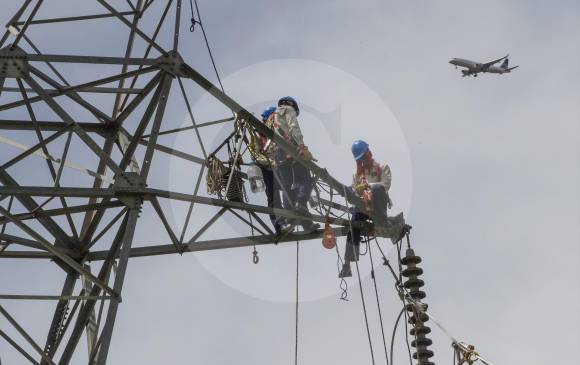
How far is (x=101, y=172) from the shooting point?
524 inches

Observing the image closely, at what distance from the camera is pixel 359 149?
49.7 ft

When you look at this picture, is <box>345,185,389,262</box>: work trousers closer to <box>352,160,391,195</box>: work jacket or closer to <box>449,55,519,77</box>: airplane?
<box>352,160,391,195</box>: work jacket

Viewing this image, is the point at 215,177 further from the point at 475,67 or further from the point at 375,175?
the point at 475,67

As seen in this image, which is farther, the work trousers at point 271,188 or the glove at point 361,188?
the glove at point 361,188

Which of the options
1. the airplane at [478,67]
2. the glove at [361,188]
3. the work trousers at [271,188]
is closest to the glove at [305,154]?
the work trousers at [271,188]

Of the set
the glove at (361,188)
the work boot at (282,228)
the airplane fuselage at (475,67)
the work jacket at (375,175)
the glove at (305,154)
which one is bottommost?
the work boot at (282,228)

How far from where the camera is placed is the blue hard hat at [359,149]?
1514cm

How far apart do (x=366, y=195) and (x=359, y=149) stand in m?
0.91

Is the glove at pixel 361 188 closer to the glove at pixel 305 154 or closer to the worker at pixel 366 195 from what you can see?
the worker at pixel 366 195

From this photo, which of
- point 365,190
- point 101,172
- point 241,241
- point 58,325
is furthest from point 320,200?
point 58,325

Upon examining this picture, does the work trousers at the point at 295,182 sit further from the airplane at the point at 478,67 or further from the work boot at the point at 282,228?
the airplane at the point at 478,67

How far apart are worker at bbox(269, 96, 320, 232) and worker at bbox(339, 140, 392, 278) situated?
2.87ft

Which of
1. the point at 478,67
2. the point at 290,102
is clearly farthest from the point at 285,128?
the point at 478,67

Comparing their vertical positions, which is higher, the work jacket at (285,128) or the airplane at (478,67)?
the airplane at (478,67)
